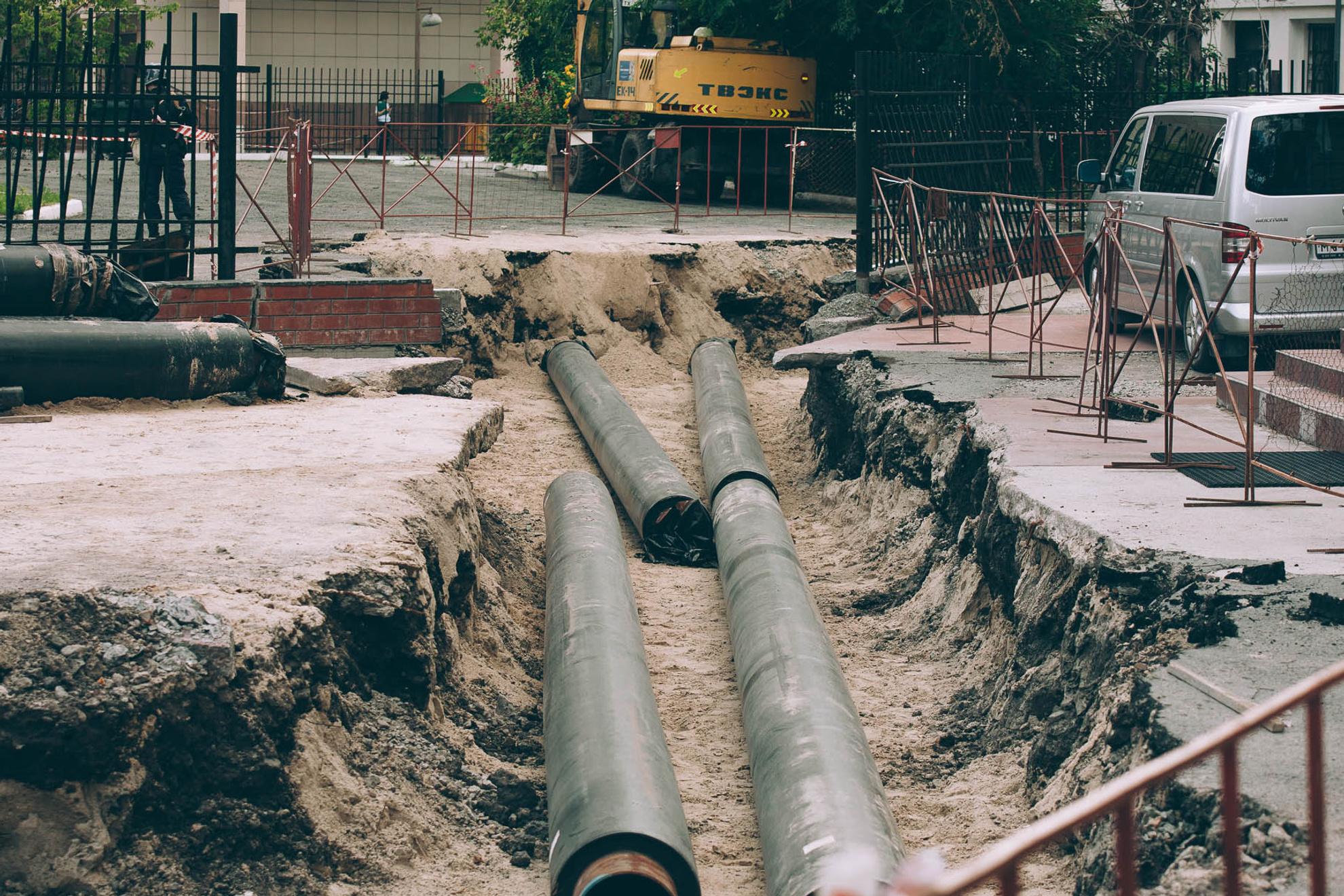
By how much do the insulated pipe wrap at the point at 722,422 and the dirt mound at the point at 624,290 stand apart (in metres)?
1.01

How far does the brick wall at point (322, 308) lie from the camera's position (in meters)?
9.44

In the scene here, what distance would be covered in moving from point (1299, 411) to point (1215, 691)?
3377 mm

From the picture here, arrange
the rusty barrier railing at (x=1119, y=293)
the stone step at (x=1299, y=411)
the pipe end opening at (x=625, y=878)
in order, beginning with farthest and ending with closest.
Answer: the stone step at (x=1299, y=411) → the rusty barrier railing at (x=1119, y=293) → the pipe end opening at (x=625, y=878)

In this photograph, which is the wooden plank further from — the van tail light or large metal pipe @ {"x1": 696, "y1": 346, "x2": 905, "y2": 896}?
the van tail light

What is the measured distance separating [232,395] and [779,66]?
11811 mm

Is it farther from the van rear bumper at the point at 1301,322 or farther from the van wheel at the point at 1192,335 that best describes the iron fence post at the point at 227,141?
the van rear bumper at the point at 1301,322

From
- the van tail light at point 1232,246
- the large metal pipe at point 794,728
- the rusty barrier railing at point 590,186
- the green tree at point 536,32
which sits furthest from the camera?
the green tree at point 536,32

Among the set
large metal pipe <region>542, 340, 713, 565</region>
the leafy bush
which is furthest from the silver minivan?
the leafy bush

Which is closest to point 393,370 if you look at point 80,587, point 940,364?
point 940,364

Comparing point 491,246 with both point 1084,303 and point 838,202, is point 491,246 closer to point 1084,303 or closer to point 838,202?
point 1084,303

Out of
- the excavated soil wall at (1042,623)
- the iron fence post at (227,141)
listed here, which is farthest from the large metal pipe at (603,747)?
the iron fence post at (227,141)

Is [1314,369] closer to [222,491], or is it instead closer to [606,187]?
[222,491]

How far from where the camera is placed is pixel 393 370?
353 inches

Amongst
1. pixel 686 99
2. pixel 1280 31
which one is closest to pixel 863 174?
pixel 686 99
